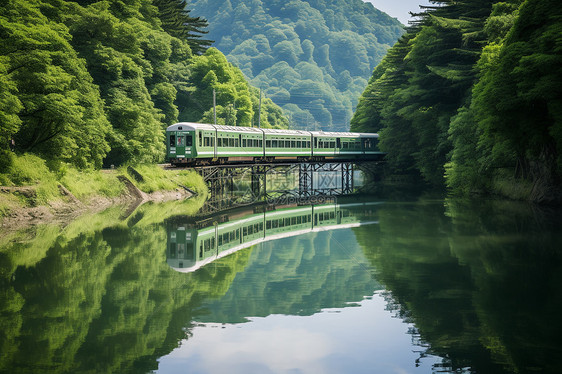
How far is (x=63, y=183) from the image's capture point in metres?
32.4

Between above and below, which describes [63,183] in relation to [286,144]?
below

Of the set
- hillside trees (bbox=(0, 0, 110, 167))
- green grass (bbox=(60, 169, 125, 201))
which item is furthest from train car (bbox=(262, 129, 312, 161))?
hillside trees (bbox=(0, 0, 110, 167))

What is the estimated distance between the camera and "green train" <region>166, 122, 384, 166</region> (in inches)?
1588

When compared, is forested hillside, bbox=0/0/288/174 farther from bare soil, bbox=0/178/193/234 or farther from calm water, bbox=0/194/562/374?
calm water, bbox=0/194/562/374

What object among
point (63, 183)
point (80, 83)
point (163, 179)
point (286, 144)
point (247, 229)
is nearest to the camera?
point (247, 229)

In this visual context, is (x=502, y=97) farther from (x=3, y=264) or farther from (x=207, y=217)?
(x=3, y=264)

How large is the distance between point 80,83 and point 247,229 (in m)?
13.1

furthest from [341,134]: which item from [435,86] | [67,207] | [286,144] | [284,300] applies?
[284,300]

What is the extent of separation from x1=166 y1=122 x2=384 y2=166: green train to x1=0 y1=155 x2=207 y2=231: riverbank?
312 cm

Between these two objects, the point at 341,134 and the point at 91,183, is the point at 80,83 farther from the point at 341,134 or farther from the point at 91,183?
the point at 341,134

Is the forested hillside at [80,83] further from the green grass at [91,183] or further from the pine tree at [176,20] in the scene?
the pine tree at [176,20]

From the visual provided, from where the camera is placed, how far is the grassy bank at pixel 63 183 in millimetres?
27094

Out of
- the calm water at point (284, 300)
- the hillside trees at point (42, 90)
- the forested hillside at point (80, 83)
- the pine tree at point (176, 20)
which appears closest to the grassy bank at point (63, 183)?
the forested hillside at point (80, 83)

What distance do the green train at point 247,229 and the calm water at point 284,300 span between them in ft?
0.62
